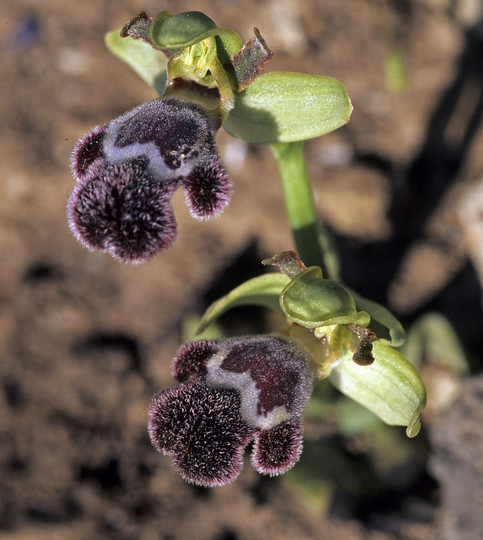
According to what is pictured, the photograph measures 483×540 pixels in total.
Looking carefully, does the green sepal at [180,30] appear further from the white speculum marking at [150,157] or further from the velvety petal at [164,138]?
the white speculum marking at [150,157]

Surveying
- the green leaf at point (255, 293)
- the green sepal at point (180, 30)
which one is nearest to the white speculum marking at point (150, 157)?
the green sepal at point (180, 30)

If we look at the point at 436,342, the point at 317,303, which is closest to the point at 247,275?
the point at 436,342

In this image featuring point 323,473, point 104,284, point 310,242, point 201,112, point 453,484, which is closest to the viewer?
point 201,112

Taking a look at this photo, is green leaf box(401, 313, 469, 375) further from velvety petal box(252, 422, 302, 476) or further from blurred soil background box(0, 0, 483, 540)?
velvety petal box(252, 422, 302, 476)

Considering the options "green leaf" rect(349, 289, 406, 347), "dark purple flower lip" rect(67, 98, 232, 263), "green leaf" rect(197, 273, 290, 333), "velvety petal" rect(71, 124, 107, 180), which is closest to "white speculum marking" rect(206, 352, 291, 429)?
"green leaf" rect(197, 273, 290, 333)

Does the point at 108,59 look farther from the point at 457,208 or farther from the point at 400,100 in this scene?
the point at 457,208

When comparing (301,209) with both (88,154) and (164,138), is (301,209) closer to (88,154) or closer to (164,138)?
(164,138)

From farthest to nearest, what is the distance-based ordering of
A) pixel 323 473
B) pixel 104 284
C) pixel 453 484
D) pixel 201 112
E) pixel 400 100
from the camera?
pixel 400 100
pixel 104 284
pixel 323 473
pixel 453 484
pixel 201 112

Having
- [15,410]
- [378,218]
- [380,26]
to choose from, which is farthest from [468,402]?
[380,26]
